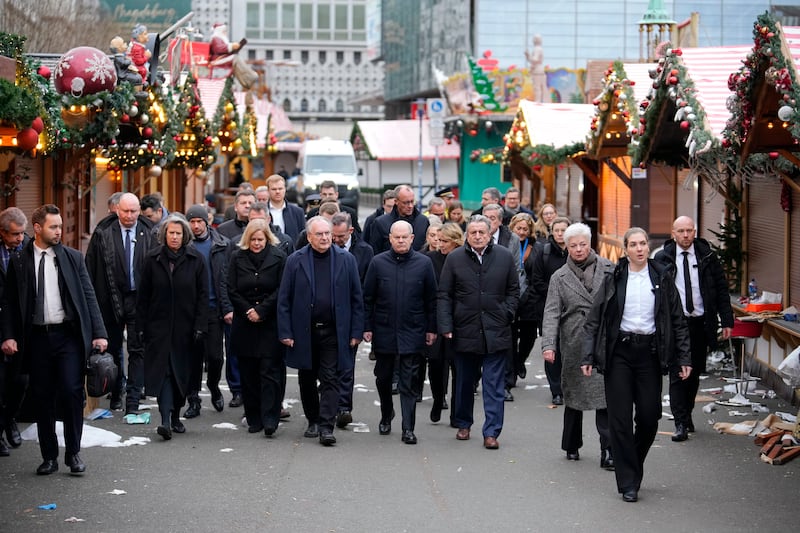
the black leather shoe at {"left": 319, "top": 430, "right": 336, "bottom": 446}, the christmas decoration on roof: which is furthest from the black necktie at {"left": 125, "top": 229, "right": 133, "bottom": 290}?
the christmas decoration on roof

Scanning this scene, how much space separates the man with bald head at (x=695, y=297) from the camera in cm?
1081

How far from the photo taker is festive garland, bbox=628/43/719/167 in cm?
1226

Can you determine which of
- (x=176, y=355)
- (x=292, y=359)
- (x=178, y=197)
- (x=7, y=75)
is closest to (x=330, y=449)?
(x=292, y=359)

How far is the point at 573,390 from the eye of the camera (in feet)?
31.2

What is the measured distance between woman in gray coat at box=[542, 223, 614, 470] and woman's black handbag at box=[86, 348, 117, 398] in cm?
317

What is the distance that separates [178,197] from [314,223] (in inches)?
922

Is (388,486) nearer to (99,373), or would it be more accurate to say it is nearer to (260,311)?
(99,373)

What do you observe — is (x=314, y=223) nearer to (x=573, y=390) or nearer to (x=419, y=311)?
(x=419, y=311)

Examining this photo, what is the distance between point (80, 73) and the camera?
13.0 meters

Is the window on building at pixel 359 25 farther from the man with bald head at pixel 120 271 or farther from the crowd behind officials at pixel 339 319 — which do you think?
the man with bald head at pixel 120 271

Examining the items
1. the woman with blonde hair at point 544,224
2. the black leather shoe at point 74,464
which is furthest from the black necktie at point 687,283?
the black leather shoe at point 74,464

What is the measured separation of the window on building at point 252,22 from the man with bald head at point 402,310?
148144 millimetres

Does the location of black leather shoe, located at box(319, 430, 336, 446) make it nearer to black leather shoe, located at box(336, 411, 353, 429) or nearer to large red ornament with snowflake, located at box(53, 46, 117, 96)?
black leather shoe, located at box(336, 411, 353, 429)

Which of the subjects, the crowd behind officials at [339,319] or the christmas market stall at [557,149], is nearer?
the crowd behind officials at [339,319]
